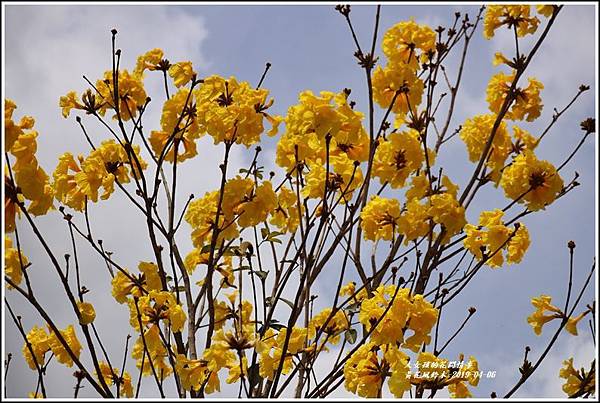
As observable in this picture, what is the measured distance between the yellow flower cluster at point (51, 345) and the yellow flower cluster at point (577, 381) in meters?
2.21

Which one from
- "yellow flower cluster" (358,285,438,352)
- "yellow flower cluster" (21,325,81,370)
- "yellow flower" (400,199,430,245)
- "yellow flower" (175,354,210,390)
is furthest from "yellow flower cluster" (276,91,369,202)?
"yellow flower cluster" (21,325,81,370)

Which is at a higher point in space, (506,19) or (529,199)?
(506,19)

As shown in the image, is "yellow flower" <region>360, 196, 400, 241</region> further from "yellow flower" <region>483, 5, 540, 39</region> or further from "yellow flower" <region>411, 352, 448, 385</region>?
"yellow flower" <region>483, 5, 540, 39</region>

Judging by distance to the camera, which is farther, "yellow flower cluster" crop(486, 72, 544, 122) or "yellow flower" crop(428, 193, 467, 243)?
"yellow flower cluster" crop(486, 72, 544, 122)

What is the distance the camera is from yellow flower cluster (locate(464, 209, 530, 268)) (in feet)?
9.21

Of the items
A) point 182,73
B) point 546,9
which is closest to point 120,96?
point 182,73

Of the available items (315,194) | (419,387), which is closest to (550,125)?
(315,194)

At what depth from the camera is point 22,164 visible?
2.19m

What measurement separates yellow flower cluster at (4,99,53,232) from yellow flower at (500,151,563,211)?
6.02 ft

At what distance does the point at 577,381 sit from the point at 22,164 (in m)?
2.39

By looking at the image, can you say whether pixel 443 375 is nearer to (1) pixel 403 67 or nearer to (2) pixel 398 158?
(2) pixel 398 158

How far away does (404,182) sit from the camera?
293 cm

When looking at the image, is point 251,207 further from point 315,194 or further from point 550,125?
point 550,125

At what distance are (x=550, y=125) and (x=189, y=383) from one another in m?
2.17
